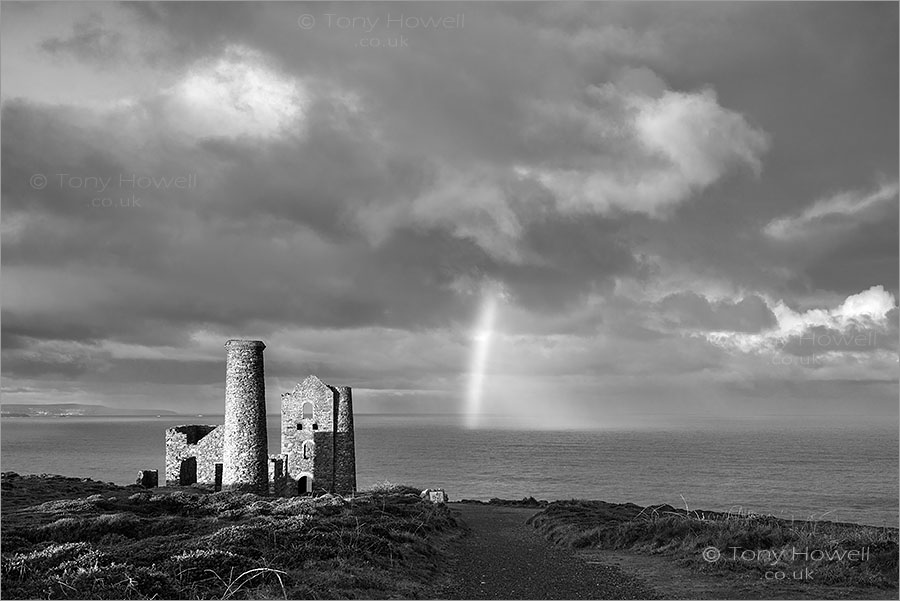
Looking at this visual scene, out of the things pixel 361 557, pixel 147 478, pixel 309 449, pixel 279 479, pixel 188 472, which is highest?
pixel 309 449

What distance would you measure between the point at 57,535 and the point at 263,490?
14407 mm

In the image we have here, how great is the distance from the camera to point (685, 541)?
1902cm

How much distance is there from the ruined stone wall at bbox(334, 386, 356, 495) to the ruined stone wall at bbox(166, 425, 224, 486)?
7153 millimetres

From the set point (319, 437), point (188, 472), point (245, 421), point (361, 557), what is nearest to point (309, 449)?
point (319, 437)

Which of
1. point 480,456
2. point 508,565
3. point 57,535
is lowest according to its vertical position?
point 480,456

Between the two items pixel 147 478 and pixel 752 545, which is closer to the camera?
pixel 752 545

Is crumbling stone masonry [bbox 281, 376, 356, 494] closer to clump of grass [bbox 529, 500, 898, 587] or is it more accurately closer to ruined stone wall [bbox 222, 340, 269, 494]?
ruined stone wall [bbox 222, 340, 269, 494]

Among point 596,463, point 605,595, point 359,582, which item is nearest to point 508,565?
point 605,595

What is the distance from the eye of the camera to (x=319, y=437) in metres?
41.0

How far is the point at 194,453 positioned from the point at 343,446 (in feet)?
28.8

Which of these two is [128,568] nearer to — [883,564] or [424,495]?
[883,564]

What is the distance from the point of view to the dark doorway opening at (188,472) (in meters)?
37.1

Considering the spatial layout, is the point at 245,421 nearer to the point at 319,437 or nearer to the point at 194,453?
the point at 194,453

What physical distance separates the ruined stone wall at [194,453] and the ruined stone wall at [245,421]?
6.28m
